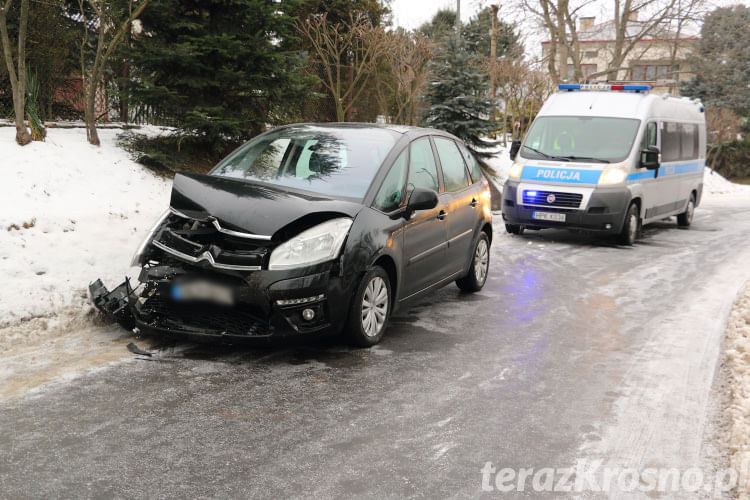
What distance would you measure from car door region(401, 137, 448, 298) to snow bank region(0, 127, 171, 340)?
2.79 m

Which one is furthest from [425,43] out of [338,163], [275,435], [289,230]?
[275,435]

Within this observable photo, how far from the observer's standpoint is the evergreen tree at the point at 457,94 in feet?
67.2

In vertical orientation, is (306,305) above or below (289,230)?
below

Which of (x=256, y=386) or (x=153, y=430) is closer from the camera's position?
(x=153, y=430)

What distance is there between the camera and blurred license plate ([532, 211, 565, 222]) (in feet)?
39.0

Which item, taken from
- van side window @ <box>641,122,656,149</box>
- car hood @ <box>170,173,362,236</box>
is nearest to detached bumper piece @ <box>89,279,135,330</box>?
car hood @ <box>170,173,362,236</box>

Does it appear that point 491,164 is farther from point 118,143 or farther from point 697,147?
point 118,143

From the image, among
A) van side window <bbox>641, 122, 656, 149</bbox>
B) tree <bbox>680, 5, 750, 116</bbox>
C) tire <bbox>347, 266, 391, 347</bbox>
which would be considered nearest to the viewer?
tire <bbox>347, 266, 391, 347</bbox>

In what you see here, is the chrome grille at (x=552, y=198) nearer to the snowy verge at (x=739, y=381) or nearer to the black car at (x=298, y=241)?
the snowy verge at (x=739, y=381)

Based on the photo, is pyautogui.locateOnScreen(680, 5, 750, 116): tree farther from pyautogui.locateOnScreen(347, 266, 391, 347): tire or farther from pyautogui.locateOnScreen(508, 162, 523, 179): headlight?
pyautogui.locateOnScreen(347, 266, 391, 347): tire

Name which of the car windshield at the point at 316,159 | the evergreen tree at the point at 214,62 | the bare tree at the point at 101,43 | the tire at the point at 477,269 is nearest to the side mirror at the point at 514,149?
the evergreen tree at the point at 214,62

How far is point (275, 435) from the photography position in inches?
159

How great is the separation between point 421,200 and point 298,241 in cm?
128

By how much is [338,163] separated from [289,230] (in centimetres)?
122
